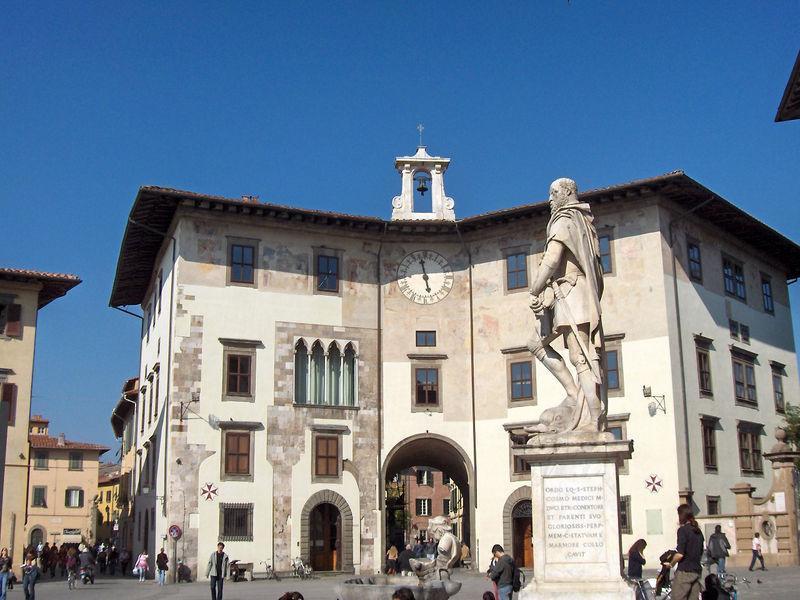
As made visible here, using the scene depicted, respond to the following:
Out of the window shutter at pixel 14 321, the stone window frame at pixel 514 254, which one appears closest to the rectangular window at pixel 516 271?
the stone window frame at pixel 514 254

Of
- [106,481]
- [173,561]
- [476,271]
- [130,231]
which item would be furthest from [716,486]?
[106,481]

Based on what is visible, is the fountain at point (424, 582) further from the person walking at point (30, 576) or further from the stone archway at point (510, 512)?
the stone archway at point (510, 512)

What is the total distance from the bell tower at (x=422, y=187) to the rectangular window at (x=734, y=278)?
37.5 ft

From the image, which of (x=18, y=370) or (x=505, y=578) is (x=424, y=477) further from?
(x=505, y=578)

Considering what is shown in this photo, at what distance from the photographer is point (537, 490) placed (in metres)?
10.8

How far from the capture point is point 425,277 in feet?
131

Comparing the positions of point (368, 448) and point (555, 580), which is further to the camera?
point (368, 448)

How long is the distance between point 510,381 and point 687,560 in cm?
2764

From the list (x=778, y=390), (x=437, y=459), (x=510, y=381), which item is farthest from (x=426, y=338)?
(x=778, y=390)

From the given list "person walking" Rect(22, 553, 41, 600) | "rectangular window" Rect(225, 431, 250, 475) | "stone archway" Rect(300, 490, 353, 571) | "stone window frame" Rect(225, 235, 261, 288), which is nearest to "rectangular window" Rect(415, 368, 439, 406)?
"stone archway" Rect(300, 490, 353, 571)

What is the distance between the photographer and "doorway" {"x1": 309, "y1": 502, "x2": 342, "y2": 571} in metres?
36.6

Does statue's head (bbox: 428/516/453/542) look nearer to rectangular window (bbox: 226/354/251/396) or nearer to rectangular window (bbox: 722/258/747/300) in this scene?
rectangular window (bbox: 226/354/251/396)

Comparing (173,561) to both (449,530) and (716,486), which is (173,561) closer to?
(449,530)

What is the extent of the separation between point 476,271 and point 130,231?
14415 millimetres
